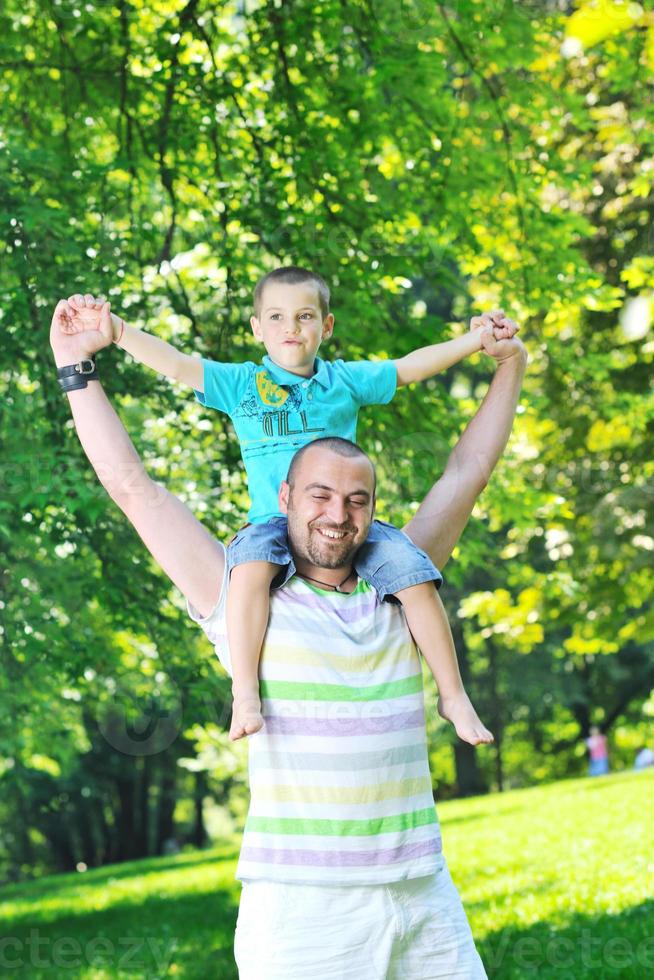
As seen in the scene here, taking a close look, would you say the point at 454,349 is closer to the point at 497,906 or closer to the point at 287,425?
the point at 287,425

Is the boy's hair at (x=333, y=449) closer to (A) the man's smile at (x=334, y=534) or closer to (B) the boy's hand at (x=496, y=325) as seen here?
(A) the man's smile at (x=334, y=534)

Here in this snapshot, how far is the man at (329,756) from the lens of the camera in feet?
7.07

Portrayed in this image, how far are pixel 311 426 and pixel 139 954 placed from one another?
24.2 feet

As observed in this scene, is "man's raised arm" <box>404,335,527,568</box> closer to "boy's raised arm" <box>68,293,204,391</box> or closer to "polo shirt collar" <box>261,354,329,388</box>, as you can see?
"polo shirt collar" <box>261,354,329,388</box>

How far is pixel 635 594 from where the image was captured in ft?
39.5

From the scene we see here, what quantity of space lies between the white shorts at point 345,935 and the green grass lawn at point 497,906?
3.67 m

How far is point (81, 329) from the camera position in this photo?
262cm

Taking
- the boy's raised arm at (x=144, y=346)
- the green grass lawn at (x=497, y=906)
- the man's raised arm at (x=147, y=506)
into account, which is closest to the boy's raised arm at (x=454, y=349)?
the boy's raised arm at (x=144, y=346)

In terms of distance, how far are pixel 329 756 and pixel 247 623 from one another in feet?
0.92

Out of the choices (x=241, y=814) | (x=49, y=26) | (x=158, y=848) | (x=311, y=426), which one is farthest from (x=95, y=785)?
(x=311, y=426)

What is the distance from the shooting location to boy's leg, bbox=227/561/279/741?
7.41 feet

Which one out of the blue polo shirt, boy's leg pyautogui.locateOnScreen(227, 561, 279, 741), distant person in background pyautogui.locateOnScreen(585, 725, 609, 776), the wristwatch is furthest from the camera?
distant person in background pyautogui.locateOnScreen(585, 725, 609, 776)

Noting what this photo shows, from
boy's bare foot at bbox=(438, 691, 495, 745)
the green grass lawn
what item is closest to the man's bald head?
boy's bare foot at bbox=(438, 691, 495, 745)

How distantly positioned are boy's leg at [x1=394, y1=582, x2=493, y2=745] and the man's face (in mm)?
141
